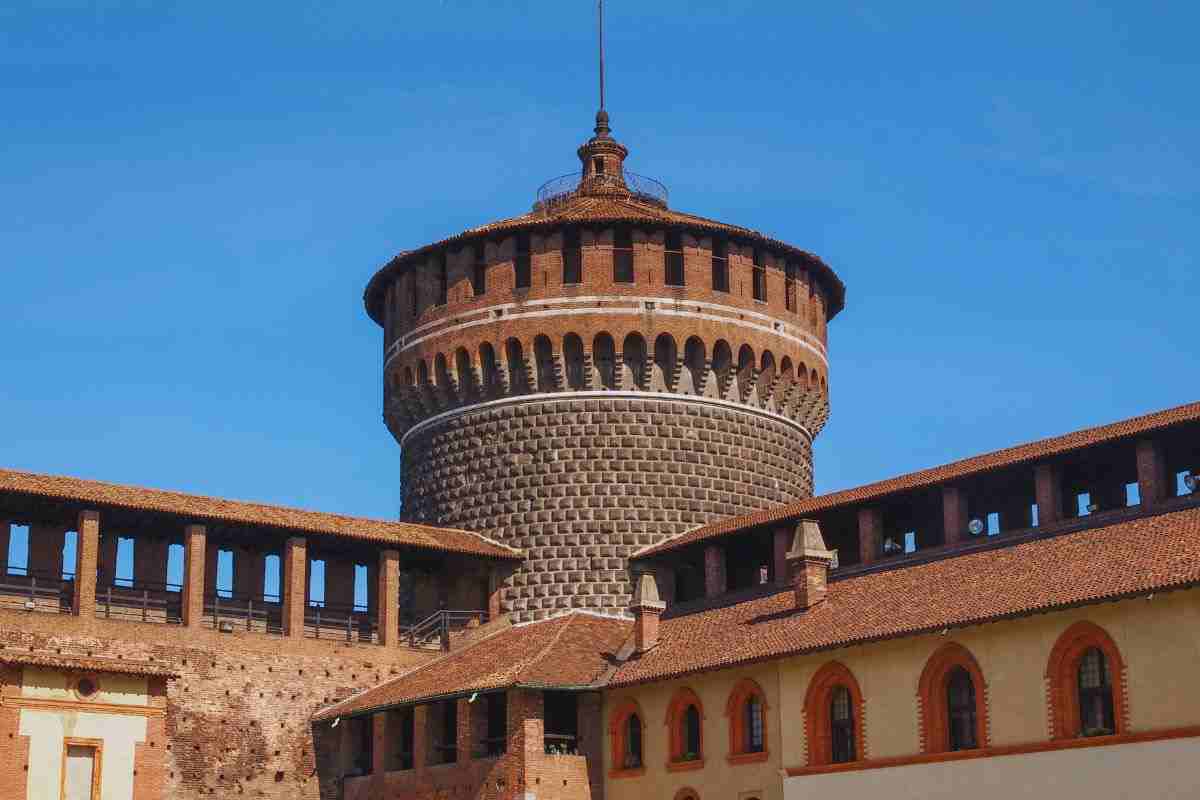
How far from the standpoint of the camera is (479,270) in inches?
2034

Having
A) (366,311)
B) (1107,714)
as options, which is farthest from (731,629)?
A: (366,311)

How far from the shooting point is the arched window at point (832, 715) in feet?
116

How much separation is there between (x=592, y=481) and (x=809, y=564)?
1137cm

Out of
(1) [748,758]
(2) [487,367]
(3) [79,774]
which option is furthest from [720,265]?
(3) [79,774]

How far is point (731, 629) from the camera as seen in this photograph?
40.3 metres

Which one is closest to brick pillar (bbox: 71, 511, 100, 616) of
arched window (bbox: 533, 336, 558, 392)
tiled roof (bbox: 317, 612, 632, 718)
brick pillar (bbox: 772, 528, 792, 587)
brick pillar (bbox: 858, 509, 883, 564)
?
tiled roof (bbox: 317, 612, 632, 718)

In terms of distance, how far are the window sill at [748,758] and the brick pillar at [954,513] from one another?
21.9ft

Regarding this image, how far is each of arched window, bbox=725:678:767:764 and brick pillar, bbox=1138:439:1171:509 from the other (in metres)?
8.39

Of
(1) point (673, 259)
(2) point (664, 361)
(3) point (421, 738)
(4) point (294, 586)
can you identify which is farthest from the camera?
(1) point (673, 259)

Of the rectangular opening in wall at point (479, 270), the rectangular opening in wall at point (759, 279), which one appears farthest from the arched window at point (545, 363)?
the rectangular opening in wall at point (759, 279)

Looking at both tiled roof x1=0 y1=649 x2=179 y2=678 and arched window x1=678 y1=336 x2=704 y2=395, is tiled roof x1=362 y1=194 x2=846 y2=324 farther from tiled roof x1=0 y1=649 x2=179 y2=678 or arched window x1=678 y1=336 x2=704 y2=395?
tiled roof x1=0 y1=649 x2=179 y2=678

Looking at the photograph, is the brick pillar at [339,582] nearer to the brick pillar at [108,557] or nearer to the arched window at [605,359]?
the brick pillar at [108,557]

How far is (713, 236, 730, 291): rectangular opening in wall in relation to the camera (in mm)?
51031

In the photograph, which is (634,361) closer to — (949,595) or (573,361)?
(573,361)
